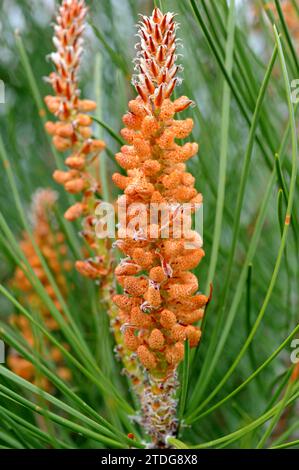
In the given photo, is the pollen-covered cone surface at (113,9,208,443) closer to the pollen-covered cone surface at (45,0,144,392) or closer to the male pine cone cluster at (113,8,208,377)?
the male pine cone cluster at (113,8,208,377)

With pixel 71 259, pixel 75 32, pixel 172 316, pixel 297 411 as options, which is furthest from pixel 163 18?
pixel 297 411

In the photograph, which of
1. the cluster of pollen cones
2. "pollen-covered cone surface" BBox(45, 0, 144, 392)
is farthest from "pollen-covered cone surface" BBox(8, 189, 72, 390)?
the cluster of pollen cones

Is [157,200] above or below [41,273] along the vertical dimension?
above

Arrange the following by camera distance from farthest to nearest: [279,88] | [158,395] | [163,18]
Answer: [279,88] → [158,395] → [163,18]

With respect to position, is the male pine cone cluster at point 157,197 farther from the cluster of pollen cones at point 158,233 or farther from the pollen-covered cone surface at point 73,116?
the pollen-covered cone surface at point 73,116

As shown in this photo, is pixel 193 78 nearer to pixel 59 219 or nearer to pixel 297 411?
pixel 59 219

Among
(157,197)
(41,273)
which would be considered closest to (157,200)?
(157,197)

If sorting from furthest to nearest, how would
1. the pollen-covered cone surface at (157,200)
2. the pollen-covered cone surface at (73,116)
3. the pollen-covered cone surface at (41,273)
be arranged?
the pollen-covered cone surface at (41,273)
the pollen-covered cone surface at (73,116)
the pollen-covered cone surface at (157,200)

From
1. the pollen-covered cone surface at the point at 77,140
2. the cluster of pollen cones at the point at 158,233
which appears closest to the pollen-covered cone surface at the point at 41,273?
the pollen-covered cone surface at the point at 77,140

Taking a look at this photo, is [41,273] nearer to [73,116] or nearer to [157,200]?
[73,116]
